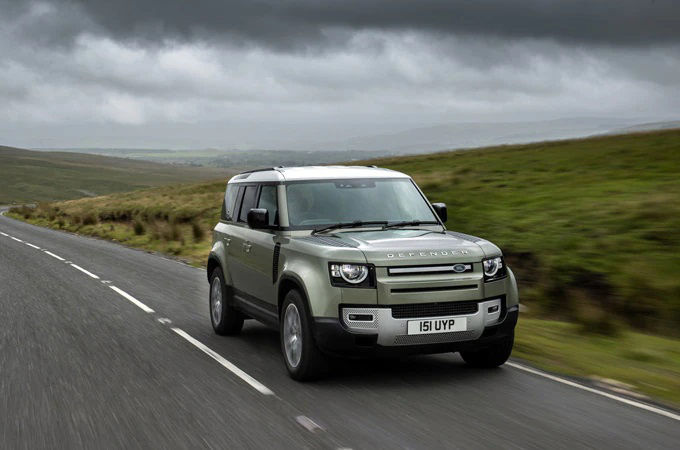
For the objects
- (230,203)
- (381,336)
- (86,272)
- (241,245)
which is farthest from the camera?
(86,272)

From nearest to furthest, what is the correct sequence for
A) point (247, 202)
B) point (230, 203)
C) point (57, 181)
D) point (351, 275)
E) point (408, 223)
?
point (351, 275), point (408, 223), point (247, 202), point (230, 203), point (57, 181)

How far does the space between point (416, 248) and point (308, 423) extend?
187 centimetres

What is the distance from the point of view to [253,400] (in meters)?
6.34

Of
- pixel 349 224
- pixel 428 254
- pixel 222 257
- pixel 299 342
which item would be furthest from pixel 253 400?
pixel 222 257

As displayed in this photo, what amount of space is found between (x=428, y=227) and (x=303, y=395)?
2376 mm

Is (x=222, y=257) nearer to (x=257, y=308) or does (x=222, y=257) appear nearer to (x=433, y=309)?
(x=257, y=308)

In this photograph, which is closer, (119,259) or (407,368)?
(407,368)

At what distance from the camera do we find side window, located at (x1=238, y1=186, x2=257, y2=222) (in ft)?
29.4

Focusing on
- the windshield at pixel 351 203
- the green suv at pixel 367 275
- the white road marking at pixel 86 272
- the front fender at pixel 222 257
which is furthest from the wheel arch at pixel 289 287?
the white road marking at pixel 86 272

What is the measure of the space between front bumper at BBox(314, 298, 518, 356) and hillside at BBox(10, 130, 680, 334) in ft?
10.9

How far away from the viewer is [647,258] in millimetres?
11734

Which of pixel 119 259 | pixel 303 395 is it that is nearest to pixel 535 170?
pixel 119 259

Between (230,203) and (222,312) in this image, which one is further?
(230,203)

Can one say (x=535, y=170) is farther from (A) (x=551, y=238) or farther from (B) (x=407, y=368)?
(B) (x=407, y=368)
